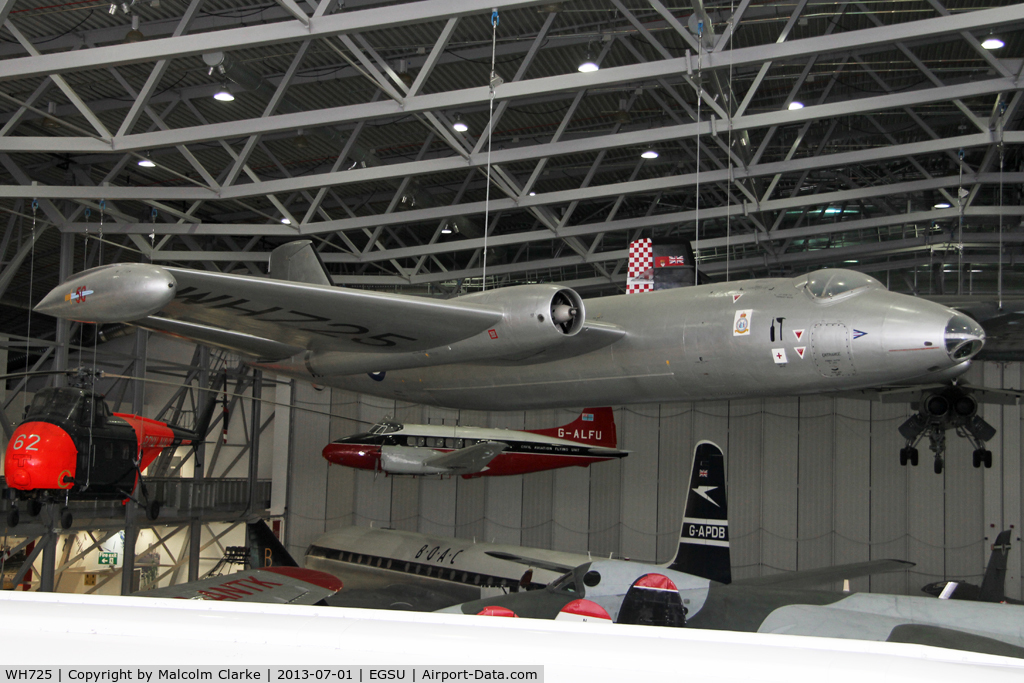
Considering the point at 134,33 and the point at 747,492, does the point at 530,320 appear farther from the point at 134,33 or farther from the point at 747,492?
the point at 747,492

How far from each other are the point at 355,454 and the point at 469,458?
3.53 m

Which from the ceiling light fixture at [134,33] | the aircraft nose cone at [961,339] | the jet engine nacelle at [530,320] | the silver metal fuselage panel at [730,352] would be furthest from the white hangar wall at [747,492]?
the aircraft nose cone at [961,339]

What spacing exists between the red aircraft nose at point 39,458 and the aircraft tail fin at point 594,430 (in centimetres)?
1146

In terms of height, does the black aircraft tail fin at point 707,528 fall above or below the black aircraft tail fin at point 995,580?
above

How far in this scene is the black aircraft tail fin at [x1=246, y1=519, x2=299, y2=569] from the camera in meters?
17.7

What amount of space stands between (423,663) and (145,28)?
37.2 ft

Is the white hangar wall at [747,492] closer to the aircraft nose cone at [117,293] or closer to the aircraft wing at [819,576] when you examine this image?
the aircraft wing at [819,576]

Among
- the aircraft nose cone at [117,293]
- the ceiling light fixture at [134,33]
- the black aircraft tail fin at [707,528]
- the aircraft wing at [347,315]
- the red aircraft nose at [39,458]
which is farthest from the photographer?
the black aircraft tail fin at [707,528]

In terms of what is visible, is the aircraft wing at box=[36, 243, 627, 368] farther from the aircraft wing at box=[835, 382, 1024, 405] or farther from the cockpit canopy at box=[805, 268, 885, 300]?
the aircraft wing at box=[835, 382, 1024, 405]

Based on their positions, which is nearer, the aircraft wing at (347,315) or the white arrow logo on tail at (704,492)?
the aircraft wing at (347,315)

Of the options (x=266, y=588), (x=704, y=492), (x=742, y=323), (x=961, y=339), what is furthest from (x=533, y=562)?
(x=961, y=339)

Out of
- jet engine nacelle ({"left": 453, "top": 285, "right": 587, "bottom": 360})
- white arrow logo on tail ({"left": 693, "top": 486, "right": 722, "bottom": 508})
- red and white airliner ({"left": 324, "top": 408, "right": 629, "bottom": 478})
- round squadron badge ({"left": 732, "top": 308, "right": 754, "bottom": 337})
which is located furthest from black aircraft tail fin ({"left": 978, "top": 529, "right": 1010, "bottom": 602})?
jet engine nacelle ({"left": 453, "top": 285, "right": 587, "bottom": 360})

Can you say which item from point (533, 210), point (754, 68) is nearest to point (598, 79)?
point (754, 68)

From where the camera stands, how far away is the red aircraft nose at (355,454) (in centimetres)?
1866
